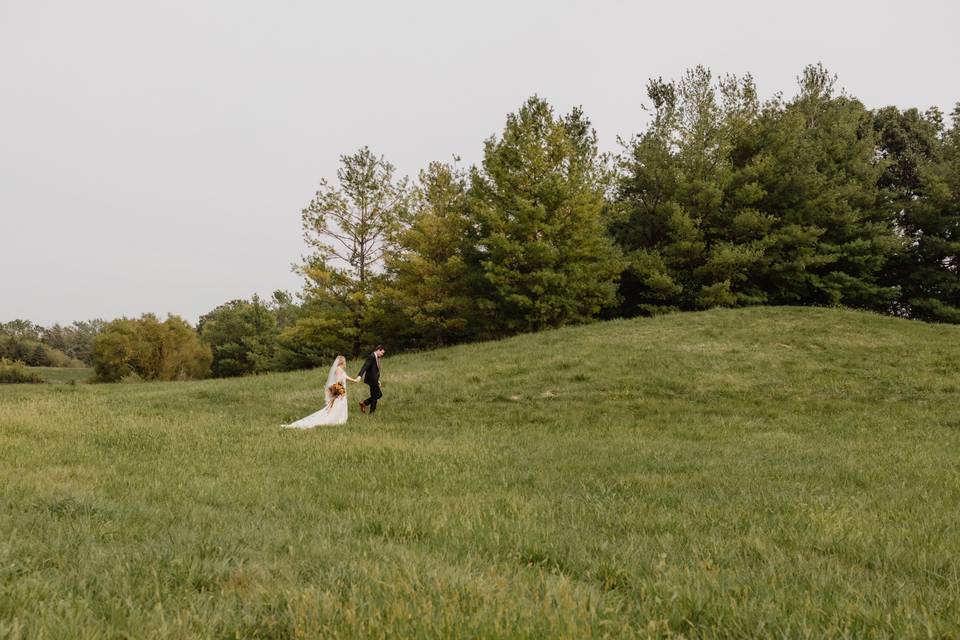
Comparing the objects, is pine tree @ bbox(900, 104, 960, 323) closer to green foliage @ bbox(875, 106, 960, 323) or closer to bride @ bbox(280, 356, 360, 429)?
green foliage @ bbox(875, 106, 960, 323)

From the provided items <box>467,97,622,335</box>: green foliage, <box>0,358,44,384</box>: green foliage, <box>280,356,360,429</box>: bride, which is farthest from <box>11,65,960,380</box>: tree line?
<box>0,358,44,384</box>: green foliage

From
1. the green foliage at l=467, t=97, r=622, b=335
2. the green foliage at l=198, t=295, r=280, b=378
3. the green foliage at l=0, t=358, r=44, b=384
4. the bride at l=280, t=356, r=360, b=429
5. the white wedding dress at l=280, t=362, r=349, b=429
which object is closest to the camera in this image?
the white wedding dress at l=280, t=362, r=349, b=429

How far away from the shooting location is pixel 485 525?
206 inches

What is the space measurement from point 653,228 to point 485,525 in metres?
41.6

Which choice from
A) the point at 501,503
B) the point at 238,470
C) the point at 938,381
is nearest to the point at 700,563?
the point at 501,503

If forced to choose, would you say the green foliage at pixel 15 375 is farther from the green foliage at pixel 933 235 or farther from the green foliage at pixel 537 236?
the green foliage at pixel 933 235

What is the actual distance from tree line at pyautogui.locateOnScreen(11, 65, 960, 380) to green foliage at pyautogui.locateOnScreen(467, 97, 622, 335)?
13 cm

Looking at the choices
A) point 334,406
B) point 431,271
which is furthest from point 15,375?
point 334,406

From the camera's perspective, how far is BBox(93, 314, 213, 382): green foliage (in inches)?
2645

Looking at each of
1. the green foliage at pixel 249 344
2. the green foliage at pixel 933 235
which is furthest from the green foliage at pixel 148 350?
the green foliage at pixel 933 235

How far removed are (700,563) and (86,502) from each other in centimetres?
582

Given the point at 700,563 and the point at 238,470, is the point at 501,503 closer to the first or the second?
the point at 700,563

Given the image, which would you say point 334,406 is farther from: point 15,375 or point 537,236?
point 15,375

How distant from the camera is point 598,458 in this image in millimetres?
9977
